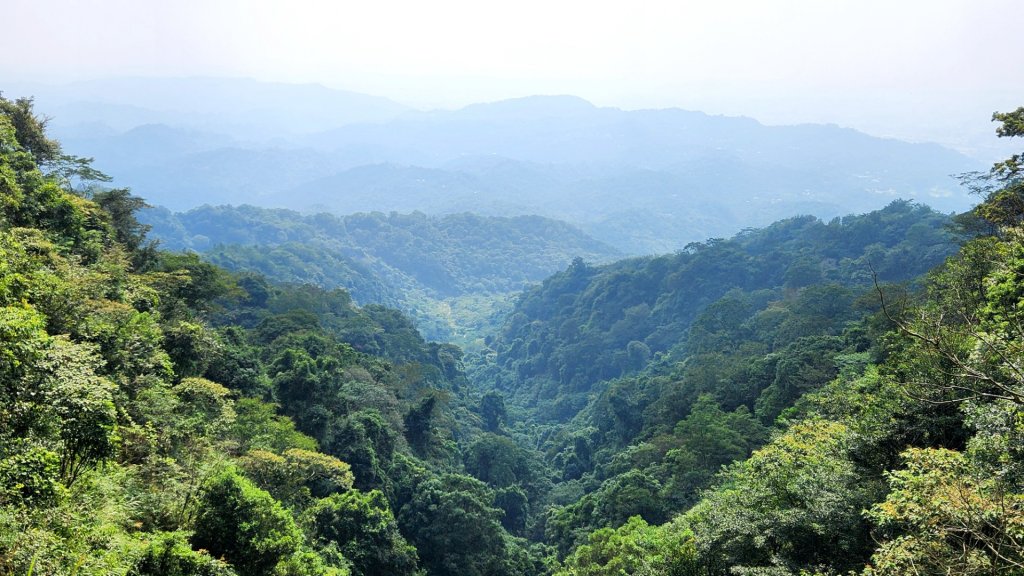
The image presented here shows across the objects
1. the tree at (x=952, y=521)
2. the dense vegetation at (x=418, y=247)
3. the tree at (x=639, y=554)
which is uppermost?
the tree at (x=952, y=521)

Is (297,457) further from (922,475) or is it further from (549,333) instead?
(549,333)

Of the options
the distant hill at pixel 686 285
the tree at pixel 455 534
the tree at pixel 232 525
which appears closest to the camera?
the tree at pixel 232 525

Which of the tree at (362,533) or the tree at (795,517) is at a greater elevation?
the tree at (795,517)

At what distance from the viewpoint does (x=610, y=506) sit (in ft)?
77.8

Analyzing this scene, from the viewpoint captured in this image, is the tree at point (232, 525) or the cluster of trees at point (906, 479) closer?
the cluster of trees at point (906, 479)

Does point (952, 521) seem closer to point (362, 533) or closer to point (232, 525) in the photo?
point (232, 525)

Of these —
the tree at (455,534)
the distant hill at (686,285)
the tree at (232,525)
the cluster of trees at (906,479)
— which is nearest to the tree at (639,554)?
the cluster of trees at (906,479)

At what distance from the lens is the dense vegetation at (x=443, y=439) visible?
7.12 metres

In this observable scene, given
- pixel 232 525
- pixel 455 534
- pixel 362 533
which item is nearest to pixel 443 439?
pixel 455 534

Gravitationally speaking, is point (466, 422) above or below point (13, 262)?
below

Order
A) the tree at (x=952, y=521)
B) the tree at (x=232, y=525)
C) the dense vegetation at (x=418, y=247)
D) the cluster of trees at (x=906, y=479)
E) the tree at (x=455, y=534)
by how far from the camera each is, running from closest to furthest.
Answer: the tree at (x=952, y=521) < the cluster of trees at (x=906, y=479) < the tree at (x=232, y=525) < the tree at (x=455, y=534) < the dense vegetation at (x=418, y=247)

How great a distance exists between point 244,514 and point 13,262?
22.1 ft

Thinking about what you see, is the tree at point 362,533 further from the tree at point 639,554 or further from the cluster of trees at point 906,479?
the cluster of trees at point 906,479

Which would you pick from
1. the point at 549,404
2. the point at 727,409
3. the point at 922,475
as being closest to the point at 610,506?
the point at 727,409
